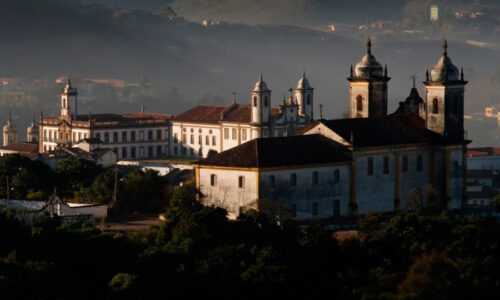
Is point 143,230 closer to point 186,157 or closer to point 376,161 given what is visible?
point 376,161

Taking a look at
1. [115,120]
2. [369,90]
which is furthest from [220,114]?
[369,90]

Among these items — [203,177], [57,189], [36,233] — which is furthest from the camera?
[57,189]

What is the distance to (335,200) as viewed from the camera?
52.0 meters

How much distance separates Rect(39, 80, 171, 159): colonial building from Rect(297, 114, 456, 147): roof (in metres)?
45.4

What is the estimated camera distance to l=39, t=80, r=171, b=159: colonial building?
102 metres

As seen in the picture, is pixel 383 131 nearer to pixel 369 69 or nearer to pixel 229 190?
pixel 369 69

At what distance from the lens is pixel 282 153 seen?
51.1m

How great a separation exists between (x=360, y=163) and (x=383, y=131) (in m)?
2.23

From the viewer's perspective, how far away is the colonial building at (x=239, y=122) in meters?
97.1

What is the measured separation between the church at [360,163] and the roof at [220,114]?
3960 centimetres

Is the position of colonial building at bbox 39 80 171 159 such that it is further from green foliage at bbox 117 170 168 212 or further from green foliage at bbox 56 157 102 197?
green foliage at bbox 117 170 168 212

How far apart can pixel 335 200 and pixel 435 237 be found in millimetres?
7052

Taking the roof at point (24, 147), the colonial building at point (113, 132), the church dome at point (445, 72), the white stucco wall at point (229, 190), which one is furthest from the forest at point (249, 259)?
the roof at point (24, 147)

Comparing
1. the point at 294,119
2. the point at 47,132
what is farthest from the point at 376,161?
the point at 47,132
